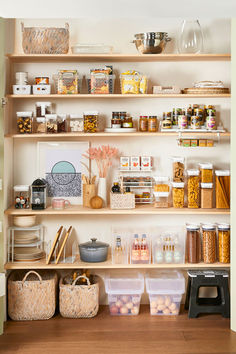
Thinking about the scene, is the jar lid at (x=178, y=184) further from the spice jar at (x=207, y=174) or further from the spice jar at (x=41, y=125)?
the spice jar at (x=41, y=125)

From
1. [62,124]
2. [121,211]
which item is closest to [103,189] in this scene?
[121,211]

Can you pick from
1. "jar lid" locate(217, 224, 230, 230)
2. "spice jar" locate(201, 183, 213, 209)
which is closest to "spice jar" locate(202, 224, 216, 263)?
"jar lid" locate(217, 224, 230, 230)

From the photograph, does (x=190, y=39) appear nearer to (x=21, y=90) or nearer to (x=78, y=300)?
(x=21, y=90)

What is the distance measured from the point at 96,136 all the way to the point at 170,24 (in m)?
1.09

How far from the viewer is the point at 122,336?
3.00m

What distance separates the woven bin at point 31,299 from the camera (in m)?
3.24

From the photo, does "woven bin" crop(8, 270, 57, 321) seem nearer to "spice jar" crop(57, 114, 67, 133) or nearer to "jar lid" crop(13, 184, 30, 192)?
"jar lid" crop(13, 184, 30, 192)

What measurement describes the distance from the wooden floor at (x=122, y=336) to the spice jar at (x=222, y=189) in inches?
35.1

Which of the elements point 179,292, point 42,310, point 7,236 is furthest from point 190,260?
point 7,236

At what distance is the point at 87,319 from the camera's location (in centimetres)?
330

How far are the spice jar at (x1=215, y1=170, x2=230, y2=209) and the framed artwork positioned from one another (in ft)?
3.52

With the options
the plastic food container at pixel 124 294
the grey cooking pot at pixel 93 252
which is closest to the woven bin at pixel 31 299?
the grey cooking pot at pixel 93 252

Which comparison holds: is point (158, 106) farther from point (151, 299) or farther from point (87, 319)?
point (87, 319)

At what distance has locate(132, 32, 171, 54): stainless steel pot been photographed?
3.22 meters
